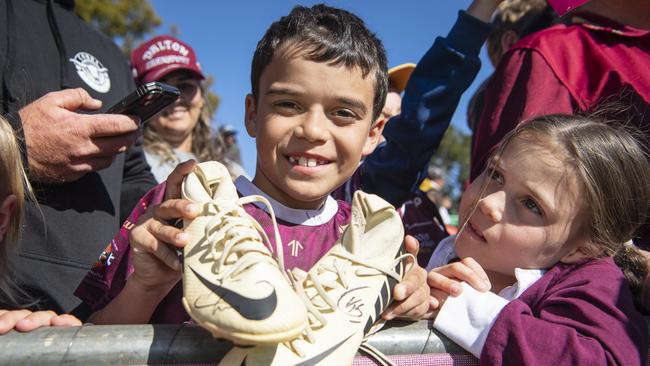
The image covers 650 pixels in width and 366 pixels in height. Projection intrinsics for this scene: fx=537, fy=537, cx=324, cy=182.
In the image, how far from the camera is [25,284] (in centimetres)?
182

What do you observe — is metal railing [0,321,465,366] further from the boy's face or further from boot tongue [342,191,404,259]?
the boy's face

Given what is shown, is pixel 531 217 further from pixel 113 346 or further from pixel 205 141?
pixel 205 141

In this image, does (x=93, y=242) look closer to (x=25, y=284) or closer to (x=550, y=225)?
(x=25, y=284)

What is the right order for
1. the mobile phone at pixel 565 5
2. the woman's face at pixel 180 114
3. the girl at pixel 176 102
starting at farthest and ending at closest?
1. the woman's face at pixel 180 114
2. the girl at pixel 176 102
3. the mobile phone at pixel 565 5

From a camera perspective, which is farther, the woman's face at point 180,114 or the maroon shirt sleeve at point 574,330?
the woman's face at point 180,114

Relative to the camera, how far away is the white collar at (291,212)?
5.71 feet

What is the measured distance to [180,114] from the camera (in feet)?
13.0

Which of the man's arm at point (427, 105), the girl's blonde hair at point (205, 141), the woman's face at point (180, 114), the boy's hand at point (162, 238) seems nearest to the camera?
the boy's hand at point (162, 238)

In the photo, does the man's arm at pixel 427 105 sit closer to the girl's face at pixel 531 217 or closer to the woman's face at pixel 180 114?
the girl's face at pixel 531 217

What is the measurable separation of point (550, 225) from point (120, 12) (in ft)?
51.0

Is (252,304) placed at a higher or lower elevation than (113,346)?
higher

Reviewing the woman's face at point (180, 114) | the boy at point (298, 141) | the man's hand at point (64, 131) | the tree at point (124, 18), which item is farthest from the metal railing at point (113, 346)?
the tree at point (124, 18)

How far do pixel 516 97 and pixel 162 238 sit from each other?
1428 millimetres

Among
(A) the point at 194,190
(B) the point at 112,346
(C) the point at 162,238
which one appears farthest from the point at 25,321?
(A) the point at 194,190
